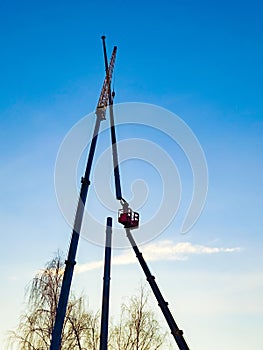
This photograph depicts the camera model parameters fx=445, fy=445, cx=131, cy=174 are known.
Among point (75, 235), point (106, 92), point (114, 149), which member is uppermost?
point (106, 92)

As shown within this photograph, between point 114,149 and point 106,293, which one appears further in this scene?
point 114,149

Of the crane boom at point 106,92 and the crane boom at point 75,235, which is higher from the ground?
the crane boom at point 106,92

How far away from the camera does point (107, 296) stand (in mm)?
24547

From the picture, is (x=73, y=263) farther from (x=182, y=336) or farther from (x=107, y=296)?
(x=182, y=336)

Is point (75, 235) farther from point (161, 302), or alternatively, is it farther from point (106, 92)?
point (106, 92)

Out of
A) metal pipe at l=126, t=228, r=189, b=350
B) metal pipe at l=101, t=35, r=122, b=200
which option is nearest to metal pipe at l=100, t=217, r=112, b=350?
metal pipe at l=126, t=228, r=189, b=350

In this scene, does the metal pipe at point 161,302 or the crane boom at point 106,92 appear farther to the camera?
the crane boom at point 106,92

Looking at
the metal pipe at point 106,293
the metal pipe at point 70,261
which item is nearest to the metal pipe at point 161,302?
the metal pipe at point 106,293

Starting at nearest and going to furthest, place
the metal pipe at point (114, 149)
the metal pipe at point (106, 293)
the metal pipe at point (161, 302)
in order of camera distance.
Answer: the metal pipe at point (106, 293) → the metal pipe at point (161, 302) → the metal pipe at point (114, 149)

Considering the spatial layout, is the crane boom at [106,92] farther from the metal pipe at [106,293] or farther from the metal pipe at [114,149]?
the metal pipe at [106,293]

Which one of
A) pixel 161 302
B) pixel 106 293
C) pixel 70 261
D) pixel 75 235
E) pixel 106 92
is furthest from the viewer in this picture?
pixel 106 92

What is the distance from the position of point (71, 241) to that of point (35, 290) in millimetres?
7282

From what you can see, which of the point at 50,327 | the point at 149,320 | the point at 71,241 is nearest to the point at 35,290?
the point at 50,327

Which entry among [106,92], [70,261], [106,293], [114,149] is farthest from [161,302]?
[106,92]
